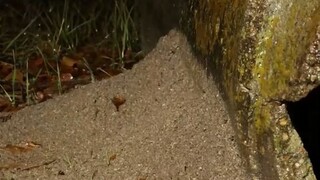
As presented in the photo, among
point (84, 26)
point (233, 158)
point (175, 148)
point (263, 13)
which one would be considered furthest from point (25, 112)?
point (84, 26)

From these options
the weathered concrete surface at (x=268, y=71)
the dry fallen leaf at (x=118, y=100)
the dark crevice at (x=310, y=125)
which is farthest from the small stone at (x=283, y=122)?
the dry fallen leaf at (x=118, y=100)

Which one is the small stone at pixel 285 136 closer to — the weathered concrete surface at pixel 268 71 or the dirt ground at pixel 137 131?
the weathered concrete surface at pixel 268 71

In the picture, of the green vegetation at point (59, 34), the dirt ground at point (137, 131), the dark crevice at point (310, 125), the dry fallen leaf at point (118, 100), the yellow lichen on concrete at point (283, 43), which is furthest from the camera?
the green vegetation at point (59, 34)

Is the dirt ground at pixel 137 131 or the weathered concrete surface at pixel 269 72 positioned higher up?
the weathered concrete surface at pixel 269 72

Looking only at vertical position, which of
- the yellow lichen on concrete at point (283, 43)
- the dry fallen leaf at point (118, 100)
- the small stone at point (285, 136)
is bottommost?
the dry fallen leaf at point (118, 100)

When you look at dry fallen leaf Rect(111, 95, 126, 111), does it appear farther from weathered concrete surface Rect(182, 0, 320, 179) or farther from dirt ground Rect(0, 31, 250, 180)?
weathered concrete surface Rect(182, 0, 320, 179)

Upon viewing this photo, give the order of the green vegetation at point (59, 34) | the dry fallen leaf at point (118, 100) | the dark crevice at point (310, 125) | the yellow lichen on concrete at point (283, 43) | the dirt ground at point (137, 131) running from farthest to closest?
the green vegetation at point (59, 34), the dry fallen leaf at point (118, 100), the dirt ground at point (137, 131), the dark crevice at point (310, 125), the yellow lichen on concrete at point (283, 43)

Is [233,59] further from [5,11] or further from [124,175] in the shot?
[5,11]
